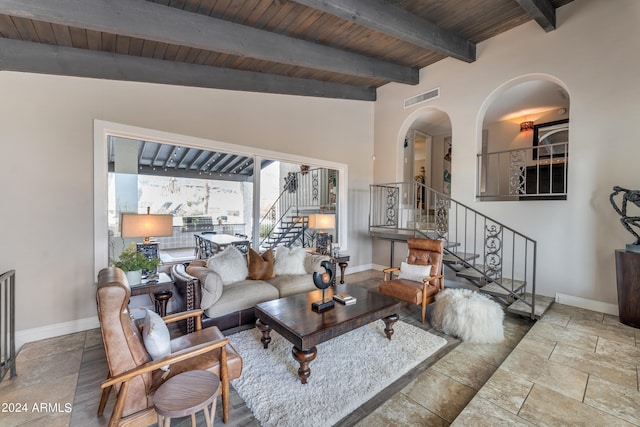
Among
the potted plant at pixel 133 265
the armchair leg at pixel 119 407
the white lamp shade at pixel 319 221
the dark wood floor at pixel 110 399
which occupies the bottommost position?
the dark wood floor at pixel 110 399

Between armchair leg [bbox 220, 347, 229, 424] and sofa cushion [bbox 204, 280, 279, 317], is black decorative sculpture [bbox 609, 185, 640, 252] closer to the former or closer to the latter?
sofa cushion [bbox 204, 280, 279, 317]

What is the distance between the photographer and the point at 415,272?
155 inches

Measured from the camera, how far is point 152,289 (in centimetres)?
300

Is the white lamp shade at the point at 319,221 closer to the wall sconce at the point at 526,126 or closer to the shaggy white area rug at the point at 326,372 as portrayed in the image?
the shaggy white area rug at the point at 326,372

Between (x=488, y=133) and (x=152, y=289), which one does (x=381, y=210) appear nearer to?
(x=488, y=133)

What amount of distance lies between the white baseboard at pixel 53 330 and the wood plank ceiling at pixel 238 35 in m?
2.94

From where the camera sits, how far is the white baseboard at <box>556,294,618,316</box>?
3602mm

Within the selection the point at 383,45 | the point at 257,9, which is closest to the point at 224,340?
the point at 257,9

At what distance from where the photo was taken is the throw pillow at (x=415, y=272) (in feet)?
12.7

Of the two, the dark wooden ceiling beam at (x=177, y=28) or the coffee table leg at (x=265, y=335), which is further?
the coffee table leg at (x=265, y=335)

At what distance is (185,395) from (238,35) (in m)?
3.72

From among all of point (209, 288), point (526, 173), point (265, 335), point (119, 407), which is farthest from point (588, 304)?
point (119, 407)

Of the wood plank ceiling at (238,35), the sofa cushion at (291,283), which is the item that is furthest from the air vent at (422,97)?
the sofa cushion at (291,283)

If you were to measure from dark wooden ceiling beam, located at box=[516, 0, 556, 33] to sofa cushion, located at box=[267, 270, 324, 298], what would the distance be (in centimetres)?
457
